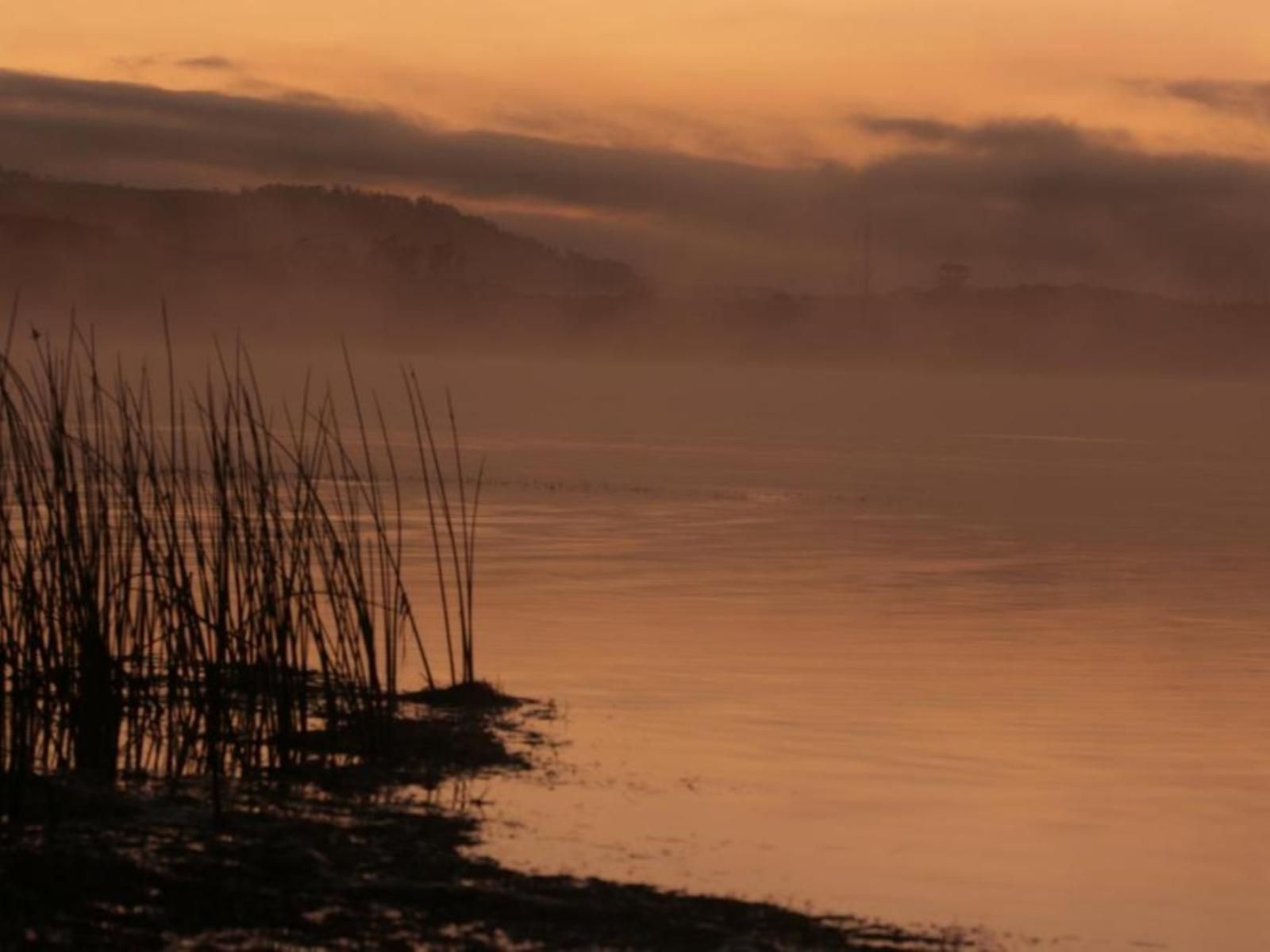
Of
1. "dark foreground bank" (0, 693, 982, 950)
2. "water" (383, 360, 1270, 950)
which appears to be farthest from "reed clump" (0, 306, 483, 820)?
"water" (383, 360, 1270, 950)

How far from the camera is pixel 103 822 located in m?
7.97

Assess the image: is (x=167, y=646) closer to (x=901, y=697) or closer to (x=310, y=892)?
(x=310, y=892)

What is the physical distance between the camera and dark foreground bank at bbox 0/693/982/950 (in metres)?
6.77

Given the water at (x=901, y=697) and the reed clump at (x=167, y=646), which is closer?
the water at (x=901, y=697)

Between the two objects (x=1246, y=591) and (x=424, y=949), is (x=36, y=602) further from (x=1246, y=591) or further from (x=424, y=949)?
(x=1246, y=591)

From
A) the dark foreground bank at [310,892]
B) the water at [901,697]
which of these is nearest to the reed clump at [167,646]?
the dark foreground bank at [310,892]

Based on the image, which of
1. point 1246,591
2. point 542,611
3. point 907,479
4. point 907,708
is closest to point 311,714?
point 907,708

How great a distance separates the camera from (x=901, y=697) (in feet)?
41.5

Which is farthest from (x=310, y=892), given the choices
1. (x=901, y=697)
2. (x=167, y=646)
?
(x=901, y=697)

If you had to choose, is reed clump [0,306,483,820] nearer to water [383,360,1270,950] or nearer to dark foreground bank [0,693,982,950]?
dark foreground bank [0,693,982,950]

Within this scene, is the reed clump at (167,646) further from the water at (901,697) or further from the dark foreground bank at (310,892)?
the water at (901,697)

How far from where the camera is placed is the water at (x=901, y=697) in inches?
332

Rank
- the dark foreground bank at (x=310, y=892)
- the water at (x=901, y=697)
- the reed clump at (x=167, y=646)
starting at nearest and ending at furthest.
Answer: the dark foreground bank at (x=310, y=892), the water at (x=901, y=697), the reed clump at (x=167, y=646)

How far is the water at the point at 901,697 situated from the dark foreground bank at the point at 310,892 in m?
0.43
